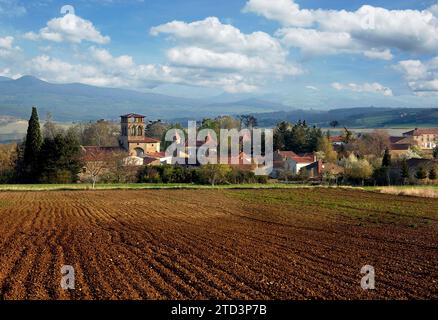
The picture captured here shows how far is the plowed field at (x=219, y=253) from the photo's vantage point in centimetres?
1088

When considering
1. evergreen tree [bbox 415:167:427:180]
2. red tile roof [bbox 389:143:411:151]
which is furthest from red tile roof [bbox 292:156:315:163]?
red tile roof [bbox 389:143:411:151]

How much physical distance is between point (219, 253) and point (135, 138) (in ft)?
244

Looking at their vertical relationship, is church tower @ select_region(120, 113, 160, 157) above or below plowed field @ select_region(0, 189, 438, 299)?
above

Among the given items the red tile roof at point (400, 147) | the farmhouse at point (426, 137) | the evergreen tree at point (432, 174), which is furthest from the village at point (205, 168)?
the farmhouse at point (426, 137)

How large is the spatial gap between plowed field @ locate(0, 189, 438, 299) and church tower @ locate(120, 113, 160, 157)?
187 ft

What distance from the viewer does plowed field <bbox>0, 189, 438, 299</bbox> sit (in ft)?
35.7

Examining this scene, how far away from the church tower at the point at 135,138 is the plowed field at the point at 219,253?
56.9m

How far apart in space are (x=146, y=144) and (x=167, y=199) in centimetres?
5105

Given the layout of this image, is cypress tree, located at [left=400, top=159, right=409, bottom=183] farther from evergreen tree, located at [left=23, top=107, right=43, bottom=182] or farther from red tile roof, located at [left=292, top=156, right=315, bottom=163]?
evergreen tree, located at [left=23, top=107, right=43, bottom=182]

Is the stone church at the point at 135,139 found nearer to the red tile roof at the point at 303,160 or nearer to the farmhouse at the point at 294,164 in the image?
the farmhouse at the point at 294,164

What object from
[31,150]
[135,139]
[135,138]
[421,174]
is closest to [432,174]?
[421,174]
